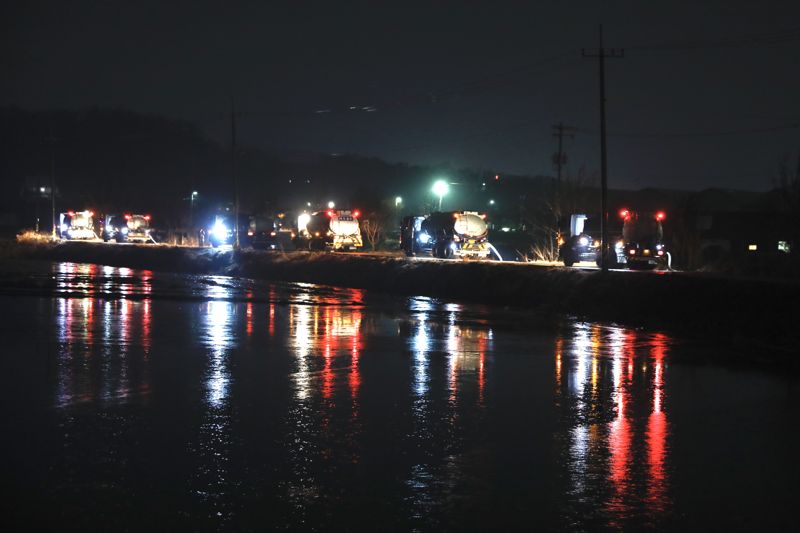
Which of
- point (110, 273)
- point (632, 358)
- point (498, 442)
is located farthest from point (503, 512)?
point (110, 273)

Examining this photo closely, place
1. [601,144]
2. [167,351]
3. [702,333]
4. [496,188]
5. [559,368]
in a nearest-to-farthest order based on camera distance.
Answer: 1. [559,368]
2. [167,351]
3. [702,333]
4. [601,144]
5. [496,188]

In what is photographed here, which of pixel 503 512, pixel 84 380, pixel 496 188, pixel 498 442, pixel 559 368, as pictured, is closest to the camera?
pixel 503 512

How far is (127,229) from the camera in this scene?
79.4 m

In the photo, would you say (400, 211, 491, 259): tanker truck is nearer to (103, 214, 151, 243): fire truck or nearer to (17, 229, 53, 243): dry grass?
(103, 214, 151, 243): fire truck

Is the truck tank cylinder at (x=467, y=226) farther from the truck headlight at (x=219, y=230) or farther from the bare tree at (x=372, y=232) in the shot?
the truck headlight at (x=219, y=230)

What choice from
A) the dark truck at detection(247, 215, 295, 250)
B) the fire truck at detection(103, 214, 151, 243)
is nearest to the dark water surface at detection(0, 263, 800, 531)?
the dark truck at detection(247, 215, 295, 250)

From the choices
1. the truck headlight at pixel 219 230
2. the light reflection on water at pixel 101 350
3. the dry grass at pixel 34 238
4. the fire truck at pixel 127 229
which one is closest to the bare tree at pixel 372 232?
the truck headlight at pixel 219 230

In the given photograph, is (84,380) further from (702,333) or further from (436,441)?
→ (702,333)

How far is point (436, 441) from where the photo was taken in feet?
34.0

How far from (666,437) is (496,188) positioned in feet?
480

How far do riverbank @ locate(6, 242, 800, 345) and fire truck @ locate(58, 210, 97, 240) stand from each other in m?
26.4

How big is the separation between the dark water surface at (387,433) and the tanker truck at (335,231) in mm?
36718

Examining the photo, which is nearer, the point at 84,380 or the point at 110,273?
the point at 84,380

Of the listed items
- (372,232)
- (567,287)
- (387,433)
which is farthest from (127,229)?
(387,433)
